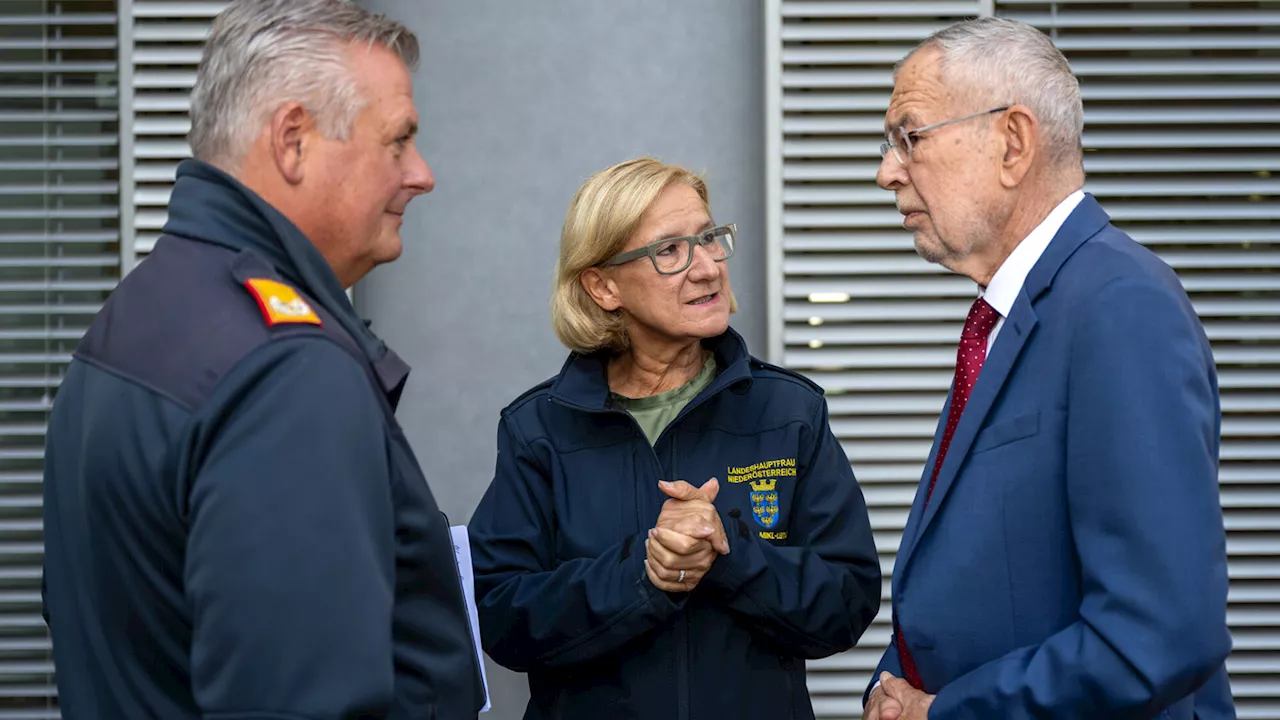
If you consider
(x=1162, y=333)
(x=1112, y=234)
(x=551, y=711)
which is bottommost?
(x=551, y=711)

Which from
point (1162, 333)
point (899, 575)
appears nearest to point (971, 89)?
point (1162, 333)

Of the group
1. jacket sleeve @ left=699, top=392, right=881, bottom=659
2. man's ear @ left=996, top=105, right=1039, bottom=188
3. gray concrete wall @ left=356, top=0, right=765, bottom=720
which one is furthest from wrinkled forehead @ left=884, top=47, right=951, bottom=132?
gray concrete wall @ left=356, top=0, right=765, bottom=720

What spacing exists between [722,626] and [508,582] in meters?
0.45

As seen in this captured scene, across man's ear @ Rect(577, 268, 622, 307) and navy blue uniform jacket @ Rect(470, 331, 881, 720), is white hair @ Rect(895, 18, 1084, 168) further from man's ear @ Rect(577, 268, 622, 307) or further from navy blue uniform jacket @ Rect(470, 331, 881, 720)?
man's ear @ Rect(577, 268, 622, 307)

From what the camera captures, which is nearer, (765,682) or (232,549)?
(232,549)

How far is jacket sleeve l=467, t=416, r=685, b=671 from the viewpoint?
2344 millimetres

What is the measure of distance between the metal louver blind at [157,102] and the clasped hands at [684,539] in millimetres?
1703

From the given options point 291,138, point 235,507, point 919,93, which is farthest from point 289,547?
point 919,93

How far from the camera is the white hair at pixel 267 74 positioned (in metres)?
1.50

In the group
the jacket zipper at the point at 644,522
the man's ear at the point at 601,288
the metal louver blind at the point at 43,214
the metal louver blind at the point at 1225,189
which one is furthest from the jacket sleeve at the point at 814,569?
the metal louver blind at the point at 43,214

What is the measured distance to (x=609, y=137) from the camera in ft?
11.4

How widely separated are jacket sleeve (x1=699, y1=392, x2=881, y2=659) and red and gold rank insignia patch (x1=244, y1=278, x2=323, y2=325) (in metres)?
1.18

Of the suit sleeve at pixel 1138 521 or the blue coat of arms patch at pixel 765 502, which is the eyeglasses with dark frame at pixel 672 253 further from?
the suit sleeve at pixel 1138 521

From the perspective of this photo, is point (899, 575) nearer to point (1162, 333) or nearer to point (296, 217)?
point (1162, 333)
